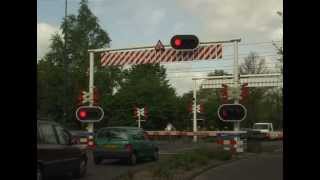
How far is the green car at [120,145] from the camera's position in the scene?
814 inches

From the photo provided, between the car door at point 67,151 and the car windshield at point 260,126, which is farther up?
the car door at point 67,151

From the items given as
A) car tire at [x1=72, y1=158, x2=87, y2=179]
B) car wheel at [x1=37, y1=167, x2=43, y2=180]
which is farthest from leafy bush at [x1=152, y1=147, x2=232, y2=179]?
car wheel at [x1=37, y1=167, x2=43, y2=180]

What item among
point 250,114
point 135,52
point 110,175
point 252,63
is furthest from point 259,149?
point 250,114

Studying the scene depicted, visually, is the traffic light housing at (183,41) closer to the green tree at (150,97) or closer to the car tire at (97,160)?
the car tire at (97,160)

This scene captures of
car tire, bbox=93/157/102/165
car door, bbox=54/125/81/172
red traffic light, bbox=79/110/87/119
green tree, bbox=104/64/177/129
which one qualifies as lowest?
car tire, bbox=93/157/102/165

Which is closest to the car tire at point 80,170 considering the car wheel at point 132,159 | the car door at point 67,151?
the car door at point 67,151

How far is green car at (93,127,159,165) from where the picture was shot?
67.8 feet

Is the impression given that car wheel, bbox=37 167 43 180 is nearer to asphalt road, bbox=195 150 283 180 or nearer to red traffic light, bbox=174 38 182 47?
red traffic light, bbox=174 38 182 47

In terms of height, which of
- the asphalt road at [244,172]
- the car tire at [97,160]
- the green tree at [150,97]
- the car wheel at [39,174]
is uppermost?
the green tree at [150,97]

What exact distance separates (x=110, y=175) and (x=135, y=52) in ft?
13.2

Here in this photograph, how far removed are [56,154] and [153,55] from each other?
5.81 metres
